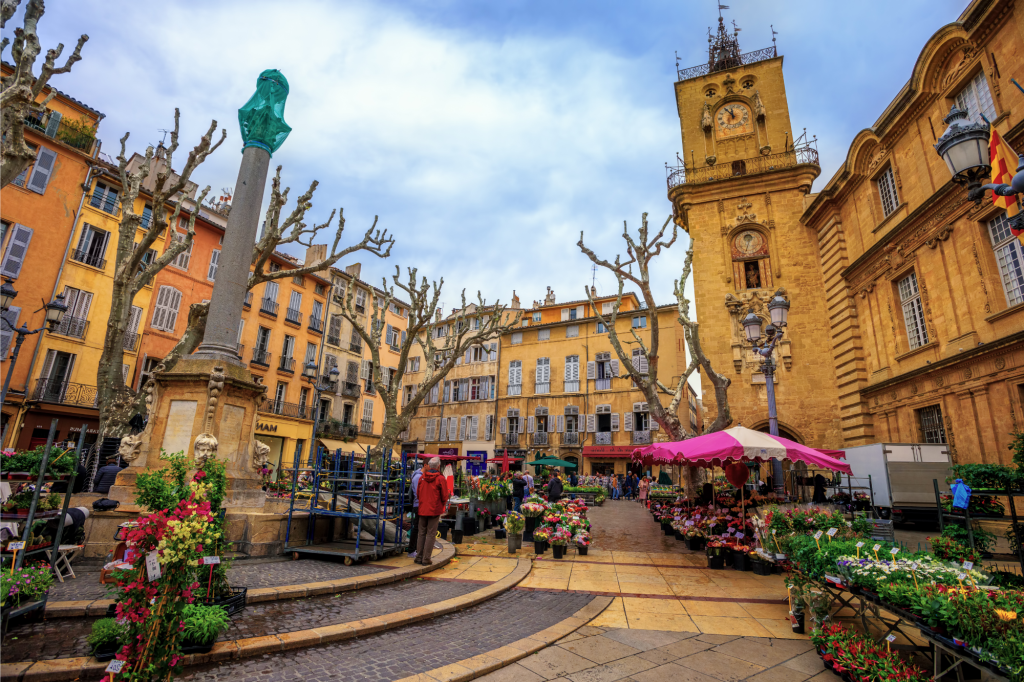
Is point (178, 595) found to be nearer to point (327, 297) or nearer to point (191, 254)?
point (191, 254)

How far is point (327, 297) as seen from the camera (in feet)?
101

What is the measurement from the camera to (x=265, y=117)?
9508 millimetres

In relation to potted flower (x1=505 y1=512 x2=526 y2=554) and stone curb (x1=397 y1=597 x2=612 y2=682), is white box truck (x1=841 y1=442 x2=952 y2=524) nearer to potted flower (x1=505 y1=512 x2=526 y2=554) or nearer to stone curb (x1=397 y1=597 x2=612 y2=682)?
potted flower (x1=505 y1=512 x2=526 y2=554)

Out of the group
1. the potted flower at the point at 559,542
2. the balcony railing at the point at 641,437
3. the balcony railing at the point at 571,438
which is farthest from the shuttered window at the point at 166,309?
the balcony railing at the point at 641,437

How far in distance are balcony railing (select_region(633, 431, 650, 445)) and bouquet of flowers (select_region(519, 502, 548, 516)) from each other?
20474 millimetres

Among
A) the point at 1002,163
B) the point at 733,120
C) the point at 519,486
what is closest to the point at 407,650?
the point at 1002,163

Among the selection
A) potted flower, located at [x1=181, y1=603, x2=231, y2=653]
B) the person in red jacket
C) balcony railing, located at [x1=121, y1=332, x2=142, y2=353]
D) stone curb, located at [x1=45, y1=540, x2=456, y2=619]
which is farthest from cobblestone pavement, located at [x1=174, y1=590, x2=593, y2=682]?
balcony railing, located at [x1=121, y1=332, x2=142, y2=353]

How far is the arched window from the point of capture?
22.0m

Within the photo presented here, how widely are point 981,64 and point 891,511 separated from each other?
1186 cm

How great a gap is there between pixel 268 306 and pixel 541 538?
22.5 meters

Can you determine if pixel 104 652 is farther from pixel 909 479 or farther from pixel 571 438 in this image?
pixel 571 438

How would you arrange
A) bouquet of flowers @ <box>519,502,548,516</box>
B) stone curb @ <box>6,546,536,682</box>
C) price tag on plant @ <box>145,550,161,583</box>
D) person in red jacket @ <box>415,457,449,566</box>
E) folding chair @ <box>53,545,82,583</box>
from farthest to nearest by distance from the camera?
bouquet of flowers @ <box>519,502,548,516</box> < person in red jacket @ <box>415,457,449,566</box> < folding chair @ <box>53,545,82,583</box> < stone curb @ <box>6,546,536,682</box> < price tag on plant @ <box>145,550,161,583</box>

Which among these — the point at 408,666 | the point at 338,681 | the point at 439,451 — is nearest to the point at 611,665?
the point at 408,666

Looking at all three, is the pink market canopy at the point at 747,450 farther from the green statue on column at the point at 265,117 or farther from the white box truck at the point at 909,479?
the green statue on column at the point at 265,117
